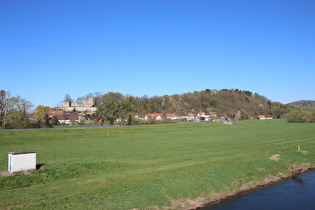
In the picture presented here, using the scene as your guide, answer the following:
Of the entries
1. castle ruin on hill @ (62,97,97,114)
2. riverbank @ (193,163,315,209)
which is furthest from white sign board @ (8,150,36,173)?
castle ruin on hill @ (62,97,97,114)

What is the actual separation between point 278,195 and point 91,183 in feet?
43.9

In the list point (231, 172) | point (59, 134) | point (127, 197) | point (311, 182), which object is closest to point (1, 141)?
point (59, 134)

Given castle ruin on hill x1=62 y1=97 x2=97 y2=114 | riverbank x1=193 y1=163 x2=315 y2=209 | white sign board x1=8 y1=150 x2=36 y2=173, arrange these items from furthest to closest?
castle ruin on hill x1=62 y1=97 x2=97 y2=114 → white sign board x1=8 y1=150 x2=36 y2=173 → riverbank x1=193 y1=163 x2=315 y2=209

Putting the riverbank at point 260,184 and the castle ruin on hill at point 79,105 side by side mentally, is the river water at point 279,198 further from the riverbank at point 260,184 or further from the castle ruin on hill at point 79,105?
the castle ruin on hill at point 79,105

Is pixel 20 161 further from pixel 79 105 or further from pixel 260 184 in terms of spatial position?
pixel 79 105

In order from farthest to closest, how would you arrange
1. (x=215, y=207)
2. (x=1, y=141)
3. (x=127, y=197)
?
(x=1, y=141)
(x=215, y=207)
(x=127, y=197)

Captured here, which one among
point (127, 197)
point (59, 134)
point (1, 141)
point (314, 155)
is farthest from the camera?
point (59, 134)

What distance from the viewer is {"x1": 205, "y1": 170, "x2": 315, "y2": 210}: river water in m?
15.3

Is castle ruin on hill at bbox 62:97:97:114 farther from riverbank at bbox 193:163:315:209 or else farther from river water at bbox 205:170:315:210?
river water at bbox 205:170:315:210

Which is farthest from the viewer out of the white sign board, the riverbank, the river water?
the white sign board

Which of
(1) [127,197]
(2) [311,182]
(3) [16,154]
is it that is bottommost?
(2) [311,182]

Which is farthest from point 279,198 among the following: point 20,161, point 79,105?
point 79,105

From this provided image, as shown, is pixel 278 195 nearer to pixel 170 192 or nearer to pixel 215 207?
pixel 215 207

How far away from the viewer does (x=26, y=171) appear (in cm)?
1755
